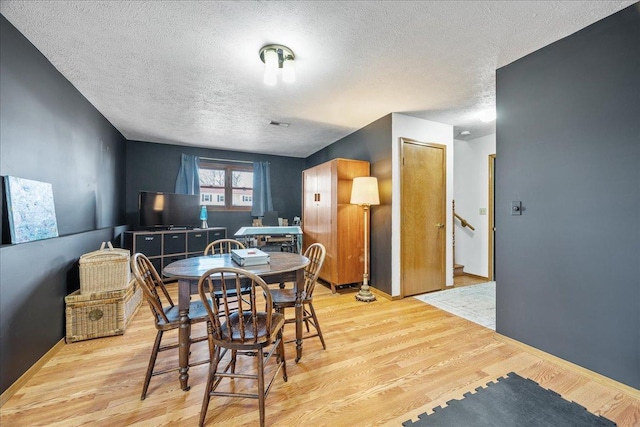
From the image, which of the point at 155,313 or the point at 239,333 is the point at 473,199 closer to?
the point at 239,333

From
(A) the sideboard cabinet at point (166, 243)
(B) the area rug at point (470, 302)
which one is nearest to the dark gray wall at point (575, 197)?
(B) the area rug at point (470, 302)

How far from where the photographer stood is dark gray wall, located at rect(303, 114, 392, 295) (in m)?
3.57

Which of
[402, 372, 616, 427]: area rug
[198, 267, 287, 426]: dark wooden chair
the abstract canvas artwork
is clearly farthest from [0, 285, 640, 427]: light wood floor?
the abstract canvas artwork

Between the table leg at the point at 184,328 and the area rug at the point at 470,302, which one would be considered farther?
the area rug at the point at 470,302

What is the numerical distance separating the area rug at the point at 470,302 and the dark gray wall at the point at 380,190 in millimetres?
589

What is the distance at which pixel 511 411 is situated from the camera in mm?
1550

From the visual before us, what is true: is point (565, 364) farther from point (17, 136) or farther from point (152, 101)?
point (152, 101)

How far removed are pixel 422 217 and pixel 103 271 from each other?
373cm

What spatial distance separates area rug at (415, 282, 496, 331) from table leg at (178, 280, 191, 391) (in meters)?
2.72

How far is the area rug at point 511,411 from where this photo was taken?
1.46 m

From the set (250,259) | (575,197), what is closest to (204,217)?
(250,259)

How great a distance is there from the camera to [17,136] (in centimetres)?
188

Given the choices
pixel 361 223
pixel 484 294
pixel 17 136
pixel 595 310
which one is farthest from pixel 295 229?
pixel 595 310

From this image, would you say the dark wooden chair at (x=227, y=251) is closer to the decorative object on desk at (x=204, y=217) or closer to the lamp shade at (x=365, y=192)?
the lamp shade at (x=365, y=192)
